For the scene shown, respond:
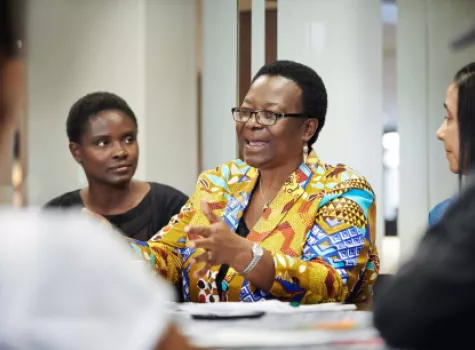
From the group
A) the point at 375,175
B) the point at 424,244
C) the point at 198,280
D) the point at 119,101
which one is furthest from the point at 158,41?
the point at 424,244

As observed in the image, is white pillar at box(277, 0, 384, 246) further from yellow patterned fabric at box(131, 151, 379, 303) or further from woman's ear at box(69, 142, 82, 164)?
yellow patterned fabric at box(131, 151, 379, 303)

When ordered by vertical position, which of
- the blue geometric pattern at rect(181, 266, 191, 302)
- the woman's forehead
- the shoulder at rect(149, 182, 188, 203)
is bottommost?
the blue geometric pattern at rect(181, 266, 191, 302)

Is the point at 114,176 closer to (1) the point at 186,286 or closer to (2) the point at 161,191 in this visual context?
(2) the point at 161,191

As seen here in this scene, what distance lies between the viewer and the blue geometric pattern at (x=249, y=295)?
6.68 ft

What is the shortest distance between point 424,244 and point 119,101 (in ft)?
8.44

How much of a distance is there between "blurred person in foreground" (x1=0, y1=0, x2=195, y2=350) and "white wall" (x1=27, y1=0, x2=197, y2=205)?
353cm

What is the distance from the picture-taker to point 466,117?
5.50 feet

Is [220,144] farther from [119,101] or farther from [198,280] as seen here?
[198,280]

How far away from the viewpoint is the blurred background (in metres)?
3.76

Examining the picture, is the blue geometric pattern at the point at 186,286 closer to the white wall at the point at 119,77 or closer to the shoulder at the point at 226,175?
the shoulder at the point at 226,175

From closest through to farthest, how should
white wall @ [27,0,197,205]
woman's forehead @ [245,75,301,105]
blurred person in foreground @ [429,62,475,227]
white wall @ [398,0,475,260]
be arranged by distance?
blurred person in foreground @ [429,62,475,227] < woman's forehead @ [245,75,301,105] < white wall @ [398,0,475,260] < white wall @ [27,0,197,205]

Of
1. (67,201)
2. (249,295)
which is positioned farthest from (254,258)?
(67,201)

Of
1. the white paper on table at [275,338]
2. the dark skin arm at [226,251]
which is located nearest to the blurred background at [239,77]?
the dark skin arm at [226,251]

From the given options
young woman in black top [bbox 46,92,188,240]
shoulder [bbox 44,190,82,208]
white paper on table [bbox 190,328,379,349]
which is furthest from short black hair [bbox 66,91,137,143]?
white paper on table [bbox 190,328,379,349]
